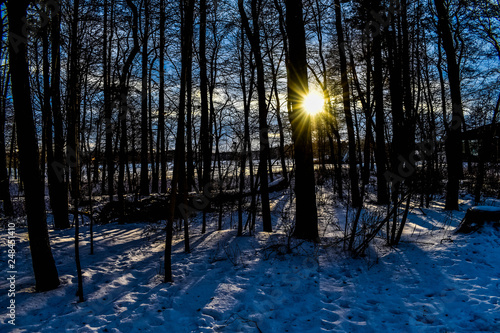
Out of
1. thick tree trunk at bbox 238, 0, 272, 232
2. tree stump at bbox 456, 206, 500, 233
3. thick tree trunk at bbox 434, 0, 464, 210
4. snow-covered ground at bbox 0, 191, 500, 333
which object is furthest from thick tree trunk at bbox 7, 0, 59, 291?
thick tree trunk at bbox 434, 0, 464, 210

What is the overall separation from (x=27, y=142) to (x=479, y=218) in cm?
849

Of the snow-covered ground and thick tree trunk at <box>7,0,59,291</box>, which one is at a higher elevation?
thick tree trunk at <box>7,0,59,291</box>

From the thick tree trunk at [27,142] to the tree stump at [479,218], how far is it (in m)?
7.99

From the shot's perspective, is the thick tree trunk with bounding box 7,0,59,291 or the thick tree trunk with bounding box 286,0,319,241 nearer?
the thick tree trunk with bounding box 7,0,59,291

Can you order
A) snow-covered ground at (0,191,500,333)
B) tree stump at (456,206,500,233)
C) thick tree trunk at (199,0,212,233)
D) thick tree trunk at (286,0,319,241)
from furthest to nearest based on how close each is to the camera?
thick tree trunk at (199,0,212,233) → thick tree trunk at (286,0,319,241) → tree stump at (456,206,500,233) → snow-covered ground at (0,191,500,333)

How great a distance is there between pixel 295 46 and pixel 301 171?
2776mm

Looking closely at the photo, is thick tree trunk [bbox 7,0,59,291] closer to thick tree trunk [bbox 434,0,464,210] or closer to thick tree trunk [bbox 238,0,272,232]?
thick tree trunk [bbox 238,0,272,232]

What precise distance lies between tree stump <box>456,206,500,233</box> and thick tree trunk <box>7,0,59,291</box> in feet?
26.2

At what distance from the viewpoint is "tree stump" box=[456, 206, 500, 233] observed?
221 inches

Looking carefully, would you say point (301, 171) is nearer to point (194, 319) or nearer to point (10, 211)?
point (194, 319)

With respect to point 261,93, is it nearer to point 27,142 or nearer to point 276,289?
point 276,289

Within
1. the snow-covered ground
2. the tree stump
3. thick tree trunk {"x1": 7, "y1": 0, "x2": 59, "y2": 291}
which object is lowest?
the snow-covered ground


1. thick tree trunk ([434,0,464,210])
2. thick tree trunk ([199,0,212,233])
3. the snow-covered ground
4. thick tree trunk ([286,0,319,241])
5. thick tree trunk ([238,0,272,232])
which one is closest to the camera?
the snow-covered ground

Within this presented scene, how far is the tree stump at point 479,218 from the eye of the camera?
18.4 feet
